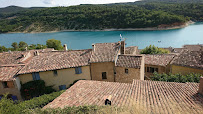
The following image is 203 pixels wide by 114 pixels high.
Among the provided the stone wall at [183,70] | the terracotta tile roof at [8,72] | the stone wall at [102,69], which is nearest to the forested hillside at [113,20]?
the stone wall at [183,70]

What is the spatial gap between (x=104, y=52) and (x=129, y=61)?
12.0ft

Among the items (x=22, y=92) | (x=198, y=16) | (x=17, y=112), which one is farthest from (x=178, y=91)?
(x=198, y=16)

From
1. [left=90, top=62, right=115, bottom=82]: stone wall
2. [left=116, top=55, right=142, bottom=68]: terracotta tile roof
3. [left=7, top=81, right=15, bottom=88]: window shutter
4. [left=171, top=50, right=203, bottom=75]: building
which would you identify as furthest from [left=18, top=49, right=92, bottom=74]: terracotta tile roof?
[left=171, top=50, right=203, bottom=75]: building

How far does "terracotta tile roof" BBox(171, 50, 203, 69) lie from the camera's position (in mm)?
14413

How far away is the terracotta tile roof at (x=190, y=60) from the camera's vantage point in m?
14.4

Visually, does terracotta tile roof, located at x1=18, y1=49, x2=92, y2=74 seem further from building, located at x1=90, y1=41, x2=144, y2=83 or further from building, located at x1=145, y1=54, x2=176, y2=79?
building, located at x1=145, y1=54, x2=176, y2=79

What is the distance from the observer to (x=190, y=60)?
49.9 ft

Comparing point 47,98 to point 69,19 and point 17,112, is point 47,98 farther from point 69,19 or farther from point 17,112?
point 69,19

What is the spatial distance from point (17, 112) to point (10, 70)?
9.60 metres

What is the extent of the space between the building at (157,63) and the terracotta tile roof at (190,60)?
275cm

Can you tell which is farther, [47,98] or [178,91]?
[47,98]

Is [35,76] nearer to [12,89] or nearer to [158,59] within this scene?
[12,89]

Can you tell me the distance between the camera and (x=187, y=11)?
350ft

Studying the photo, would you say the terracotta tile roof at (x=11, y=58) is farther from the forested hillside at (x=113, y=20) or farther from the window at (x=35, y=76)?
the forested hillside at (x=113, y=20)
